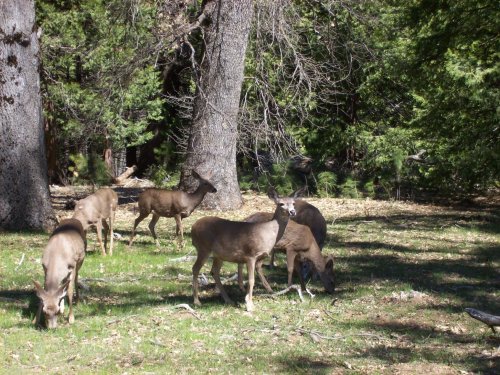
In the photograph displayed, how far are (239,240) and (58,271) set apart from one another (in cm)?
242

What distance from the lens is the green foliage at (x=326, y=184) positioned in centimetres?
2553

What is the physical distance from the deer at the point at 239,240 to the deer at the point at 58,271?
1580 mm

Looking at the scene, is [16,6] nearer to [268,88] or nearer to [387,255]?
[268,88]

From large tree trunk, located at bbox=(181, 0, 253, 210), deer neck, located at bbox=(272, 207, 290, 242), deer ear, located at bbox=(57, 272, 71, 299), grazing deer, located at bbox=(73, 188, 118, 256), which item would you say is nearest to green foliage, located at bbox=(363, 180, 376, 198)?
large tree trunk, located at bbox=(181, 0, 253, 210)

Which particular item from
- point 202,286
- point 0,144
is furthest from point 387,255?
point 0,144

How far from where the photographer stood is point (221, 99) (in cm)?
2148

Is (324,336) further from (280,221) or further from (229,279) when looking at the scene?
(229,279)

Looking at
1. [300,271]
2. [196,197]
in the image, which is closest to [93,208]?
[196,197]

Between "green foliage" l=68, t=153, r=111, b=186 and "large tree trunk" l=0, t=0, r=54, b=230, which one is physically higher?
"large tree trunk" l=0, t=0, r=54, b=230

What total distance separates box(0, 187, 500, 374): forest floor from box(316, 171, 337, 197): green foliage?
8.22 metres

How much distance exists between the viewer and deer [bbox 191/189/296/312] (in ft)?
36.8

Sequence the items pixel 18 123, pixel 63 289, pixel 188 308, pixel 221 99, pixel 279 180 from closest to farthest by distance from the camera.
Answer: pixel 63 289
pixel 188 308
pixel 18 123
pixel 221 99
pixel 279 180

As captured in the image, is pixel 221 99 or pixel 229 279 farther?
pixel 221 99

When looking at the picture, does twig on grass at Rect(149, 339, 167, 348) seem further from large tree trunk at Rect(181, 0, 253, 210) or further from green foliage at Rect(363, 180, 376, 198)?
green foliage at Rect(363, 180, 376, 198)
